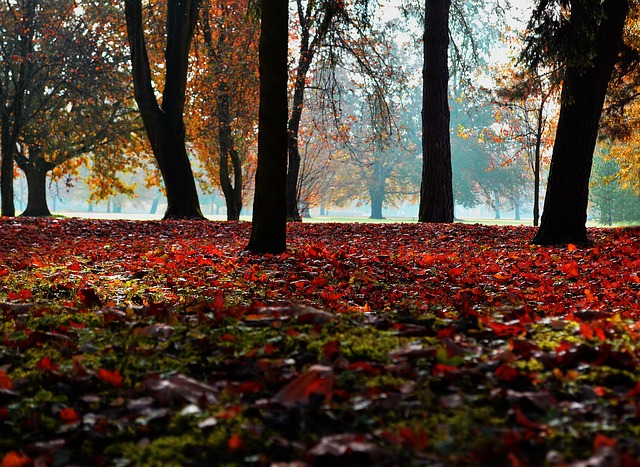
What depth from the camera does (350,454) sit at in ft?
6.89

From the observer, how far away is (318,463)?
2.08 m

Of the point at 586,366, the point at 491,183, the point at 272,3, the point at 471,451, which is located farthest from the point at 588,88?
the point at 491,183

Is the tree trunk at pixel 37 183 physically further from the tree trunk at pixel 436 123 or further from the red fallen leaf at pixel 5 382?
the red fallen leaf at pixel 5 382

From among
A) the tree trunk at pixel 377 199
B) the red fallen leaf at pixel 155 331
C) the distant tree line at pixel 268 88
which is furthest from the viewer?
the tree trunk at pixel 377 199

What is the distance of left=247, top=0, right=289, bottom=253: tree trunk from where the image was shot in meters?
8.29

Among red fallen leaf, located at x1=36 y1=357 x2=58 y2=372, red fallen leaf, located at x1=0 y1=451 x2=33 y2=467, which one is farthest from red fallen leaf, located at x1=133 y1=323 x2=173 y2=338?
red fallen leaf, located at x1=0 y1=451 x2=33 y2=467

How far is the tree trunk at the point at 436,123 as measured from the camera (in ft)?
51.7

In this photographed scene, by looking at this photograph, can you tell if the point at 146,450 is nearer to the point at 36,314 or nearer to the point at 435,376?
the point at 435,376

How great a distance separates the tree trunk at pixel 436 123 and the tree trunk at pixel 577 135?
5.26 metres

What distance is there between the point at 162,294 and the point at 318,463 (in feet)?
13.8

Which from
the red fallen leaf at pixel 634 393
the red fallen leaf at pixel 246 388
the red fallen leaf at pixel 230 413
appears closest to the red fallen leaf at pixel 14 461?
the red fallen leaf at pixel 230 413

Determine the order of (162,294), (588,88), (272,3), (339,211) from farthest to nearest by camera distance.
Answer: (339,211)
(588,88)
(272,3)
(162,294)

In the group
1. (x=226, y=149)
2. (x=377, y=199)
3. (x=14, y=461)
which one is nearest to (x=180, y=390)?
(x=14, y=461)

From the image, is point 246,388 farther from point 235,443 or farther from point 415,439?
point 415,439
